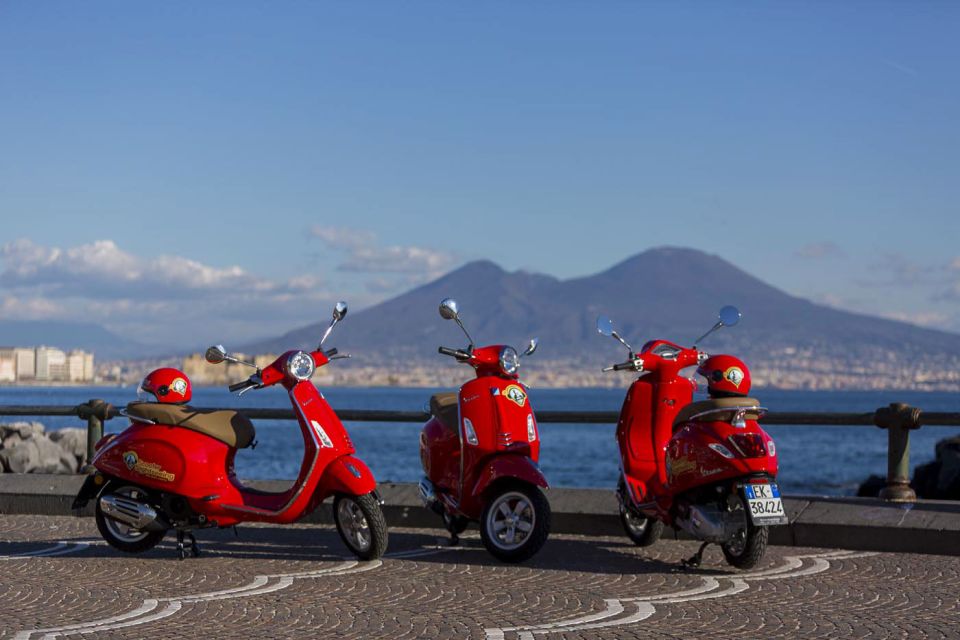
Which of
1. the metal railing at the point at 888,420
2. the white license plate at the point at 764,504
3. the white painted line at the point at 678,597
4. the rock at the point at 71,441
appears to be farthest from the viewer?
the rock at the point at 71,441

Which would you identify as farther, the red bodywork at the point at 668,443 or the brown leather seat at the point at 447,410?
the brown leather seat at the point at 447,410

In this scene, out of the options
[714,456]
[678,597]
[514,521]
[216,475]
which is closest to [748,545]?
[714,456]

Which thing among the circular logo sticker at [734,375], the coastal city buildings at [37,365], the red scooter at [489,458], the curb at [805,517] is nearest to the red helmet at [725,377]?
the circular logo sticker at [734,375]

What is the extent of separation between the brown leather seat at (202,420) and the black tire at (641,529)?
99.4 inches

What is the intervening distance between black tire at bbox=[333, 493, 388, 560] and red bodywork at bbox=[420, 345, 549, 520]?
2.16ft

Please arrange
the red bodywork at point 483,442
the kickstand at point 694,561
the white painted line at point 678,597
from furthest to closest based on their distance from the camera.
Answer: the red bodywork at point 483,442 → the kickstand at point 694,561 → the white painted line at point 678,597

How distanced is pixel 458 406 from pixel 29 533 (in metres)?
3.42

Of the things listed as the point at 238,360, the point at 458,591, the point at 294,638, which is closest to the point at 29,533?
the point at 238,360

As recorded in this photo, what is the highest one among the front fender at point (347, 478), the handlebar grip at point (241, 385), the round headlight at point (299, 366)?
the round headlight at point (299, 366)

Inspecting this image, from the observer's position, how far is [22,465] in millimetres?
23422

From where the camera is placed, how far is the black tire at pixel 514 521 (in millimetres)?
8867

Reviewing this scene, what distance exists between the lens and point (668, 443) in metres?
9.07

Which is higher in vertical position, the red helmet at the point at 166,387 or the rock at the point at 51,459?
the red helmet at the point at 166,387

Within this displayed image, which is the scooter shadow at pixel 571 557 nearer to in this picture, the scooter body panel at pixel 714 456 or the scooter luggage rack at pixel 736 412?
the scooter body panel at pixel 714 456
